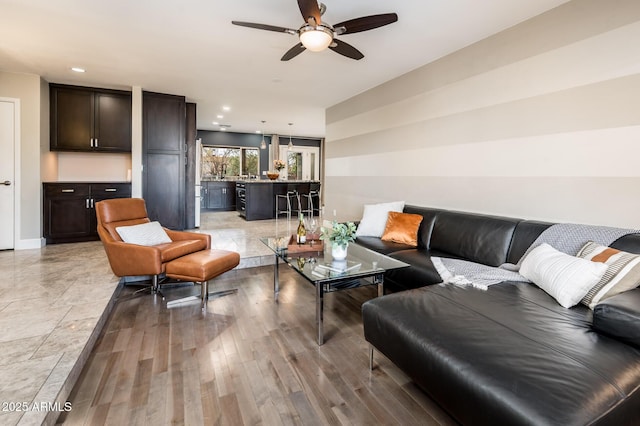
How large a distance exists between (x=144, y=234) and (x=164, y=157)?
2.70m

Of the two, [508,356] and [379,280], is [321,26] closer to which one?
[379,280]

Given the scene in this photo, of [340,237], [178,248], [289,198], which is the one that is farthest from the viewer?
[289,198]

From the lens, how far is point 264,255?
4.35 meters

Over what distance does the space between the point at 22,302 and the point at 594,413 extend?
Answer: 12.3 feet

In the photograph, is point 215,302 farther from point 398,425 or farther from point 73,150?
point 73,150

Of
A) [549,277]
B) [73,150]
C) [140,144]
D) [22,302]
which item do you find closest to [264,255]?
[22,302]

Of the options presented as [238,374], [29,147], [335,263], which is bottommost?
[238,374]

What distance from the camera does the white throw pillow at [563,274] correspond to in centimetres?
178

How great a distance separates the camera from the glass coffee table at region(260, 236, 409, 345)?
7.58 feet

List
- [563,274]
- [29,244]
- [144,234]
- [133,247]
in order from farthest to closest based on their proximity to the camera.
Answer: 1. [29,244]
2. [144,234]
3. [133,247]
4. [563,274]

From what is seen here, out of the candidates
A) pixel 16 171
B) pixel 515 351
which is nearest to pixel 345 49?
pixel 515 351

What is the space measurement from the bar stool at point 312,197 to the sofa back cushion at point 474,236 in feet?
16.3

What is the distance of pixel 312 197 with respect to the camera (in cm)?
840

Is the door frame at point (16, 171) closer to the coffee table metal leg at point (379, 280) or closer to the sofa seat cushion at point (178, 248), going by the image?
the sofa seat cushion at point (178, 248)
